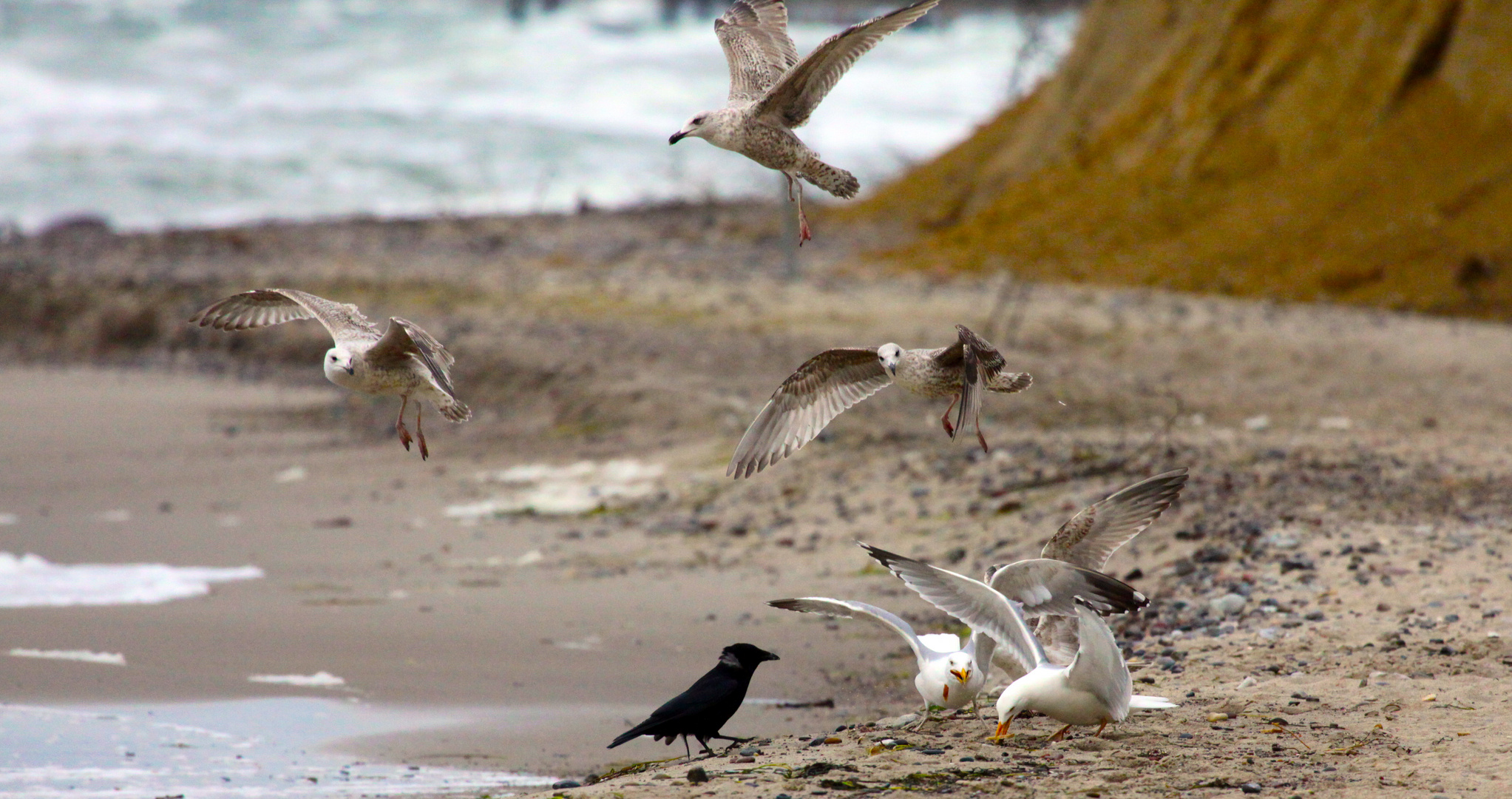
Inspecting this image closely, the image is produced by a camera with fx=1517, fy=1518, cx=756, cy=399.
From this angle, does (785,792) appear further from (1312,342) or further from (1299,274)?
(1299,274)

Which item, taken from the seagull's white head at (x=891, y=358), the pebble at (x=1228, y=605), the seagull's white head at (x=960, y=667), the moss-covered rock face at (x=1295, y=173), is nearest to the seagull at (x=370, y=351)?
the seagull's white head at (x=891, y=358)

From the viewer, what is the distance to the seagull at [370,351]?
4.68 metres

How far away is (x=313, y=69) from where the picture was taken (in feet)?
120

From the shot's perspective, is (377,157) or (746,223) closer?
(746,223)

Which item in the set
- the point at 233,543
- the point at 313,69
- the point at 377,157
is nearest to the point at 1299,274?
the point at 233,543

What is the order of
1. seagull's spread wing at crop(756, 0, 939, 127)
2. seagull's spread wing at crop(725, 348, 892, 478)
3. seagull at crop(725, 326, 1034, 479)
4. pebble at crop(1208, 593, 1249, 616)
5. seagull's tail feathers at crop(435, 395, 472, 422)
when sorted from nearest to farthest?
seagull's spread wing at crop(756, 0, 939, 127), seagull at crop(725, 326, 1034, 479), seagull's tail feathers at crop(435, 395, 472, 422), seagull's spread wing at crop(725, 348, 892, 478), pebble at crop(1208, 593, 1249, 616)

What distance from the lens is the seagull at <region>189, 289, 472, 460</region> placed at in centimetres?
468

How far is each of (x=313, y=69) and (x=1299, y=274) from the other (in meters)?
27.8

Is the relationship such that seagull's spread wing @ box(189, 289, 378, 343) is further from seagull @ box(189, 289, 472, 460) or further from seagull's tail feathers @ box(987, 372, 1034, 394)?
seagull's tail feathers @ box(987, 372, 1034, 394)

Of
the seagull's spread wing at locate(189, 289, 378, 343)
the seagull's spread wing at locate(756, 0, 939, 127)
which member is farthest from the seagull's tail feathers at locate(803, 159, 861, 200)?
the seagull's spread wing at locate(189, 289, 378, 343)

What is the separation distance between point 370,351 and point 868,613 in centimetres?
181

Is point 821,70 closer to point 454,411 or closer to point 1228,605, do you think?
point 454,411

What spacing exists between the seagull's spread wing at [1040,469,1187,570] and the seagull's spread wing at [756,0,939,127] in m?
1.59

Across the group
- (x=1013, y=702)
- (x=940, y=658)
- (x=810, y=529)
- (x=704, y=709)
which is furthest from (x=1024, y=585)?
(x=810, y=529)
